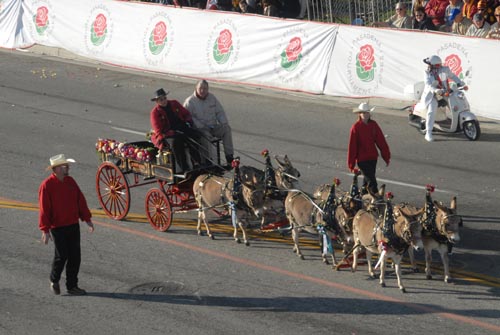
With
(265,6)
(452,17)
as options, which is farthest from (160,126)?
(265,6)

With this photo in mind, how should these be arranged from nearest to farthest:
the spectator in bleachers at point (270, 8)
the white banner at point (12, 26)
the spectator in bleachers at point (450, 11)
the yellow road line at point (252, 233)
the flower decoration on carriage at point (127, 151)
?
1. the yellow road line at point (252, 233)
2. the flower decoration on carriage at point (127, 151)
3. the spectator in bleachers at point (450, 11)
4. the spectator in bleachers at point (270, 8)
5. the white banner at point (12, 26)

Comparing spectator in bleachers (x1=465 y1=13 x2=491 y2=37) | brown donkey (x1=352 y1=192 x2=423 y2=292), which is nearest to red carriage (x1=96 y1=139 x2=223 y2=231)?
brown donkey (x1=352 y1=192 x2=423 y2=292)

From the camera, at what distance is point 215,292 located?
12922mm

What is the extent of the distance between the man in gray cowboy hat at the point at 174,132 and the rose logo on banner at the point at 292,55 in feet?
31.2

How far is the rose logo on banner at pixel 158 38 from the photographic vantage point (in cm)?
2780

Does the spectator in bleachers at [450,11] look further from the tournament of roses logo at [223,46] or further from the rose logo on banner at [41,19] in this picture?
the rose logo on banner at [41,19]

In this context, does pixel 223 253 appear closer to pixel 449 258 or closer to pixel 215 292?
pixel 215 292

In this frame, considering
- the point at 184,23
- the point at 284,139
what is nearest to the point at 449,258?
the point at 284,139

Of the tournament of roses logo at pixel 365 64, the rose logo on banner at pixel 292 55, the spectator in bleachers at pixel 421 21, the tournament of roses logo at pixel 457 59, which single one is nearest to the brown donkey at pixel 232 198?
the tournament of roses logo at pixel 457 59

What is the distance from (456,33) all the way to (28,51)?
14.3 m

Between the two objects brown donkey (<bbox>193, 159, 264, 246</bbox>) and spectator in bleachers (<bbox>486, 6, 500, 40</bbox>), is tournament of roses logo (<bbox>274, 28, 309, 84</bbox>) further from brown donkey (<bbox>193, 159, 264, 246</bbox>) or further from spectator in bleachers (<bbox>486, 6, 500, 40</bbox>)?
brown donkey (<bbox>193, 159, 264, 246</bbox>)

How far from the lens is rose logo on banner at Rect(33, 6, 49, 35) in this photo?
103ft

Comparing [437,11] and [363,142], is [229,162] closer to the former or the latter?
[363,142]

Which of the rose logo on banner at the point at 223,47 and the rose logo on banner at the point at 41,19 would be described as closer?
the rose logo on banner at the point at 223,47
